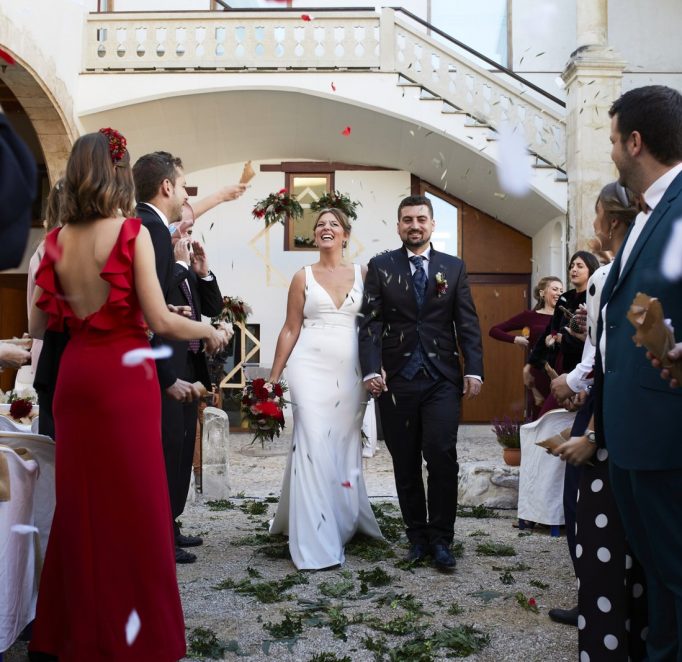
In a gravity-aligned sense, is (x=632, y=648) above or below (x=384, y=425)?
below

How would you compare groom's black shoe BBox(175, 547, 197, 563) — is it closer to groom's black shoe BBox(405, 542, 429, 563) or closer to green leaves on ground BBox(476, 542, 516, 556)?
groom's black shoe BBox(405, 542, 429, 563)

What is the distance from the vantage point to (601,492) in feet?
9.51

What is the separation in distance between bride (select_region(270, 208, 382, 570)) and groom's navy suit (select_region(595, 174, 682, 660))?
268 centimetres

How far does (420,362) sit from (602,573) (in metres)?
2.35

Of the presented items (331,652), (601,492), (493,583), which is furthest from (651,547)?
(493,583)

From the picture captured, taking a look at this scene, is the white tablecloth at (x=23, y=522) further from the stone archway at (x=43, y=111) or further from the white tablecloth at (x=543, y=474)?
the stone archway at (x=43, y=111)

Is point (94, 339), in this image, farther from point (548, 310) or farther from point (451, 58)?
point (451, 58)

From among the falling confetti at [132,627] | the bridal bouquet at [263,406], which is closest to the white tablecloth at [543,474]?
the bridal bouquet at [263,406]

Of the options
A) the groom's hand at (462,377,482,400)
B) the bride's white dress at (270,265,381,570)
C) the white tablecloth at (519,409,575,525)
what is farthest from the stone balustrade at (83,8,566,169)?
the groom's hand at (462,377,482,400)

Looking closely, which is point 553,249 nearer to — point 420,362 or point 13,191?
point 420,362

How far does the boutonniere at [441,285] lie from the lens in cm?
518

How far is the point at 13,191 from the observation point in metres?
1.62

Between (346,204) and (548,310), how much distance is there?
5.01 m

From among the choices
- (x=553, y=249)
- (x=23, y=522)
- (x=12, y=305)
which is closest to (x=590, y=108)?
(x=553, y=249)
